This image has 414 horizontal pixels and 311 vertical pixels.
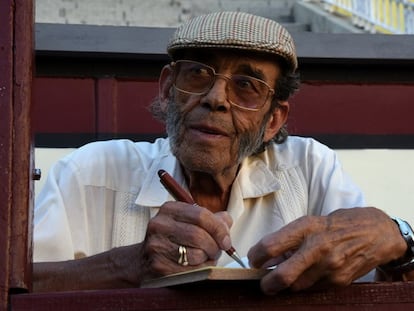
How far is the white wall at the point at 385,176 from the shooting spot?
3371mm

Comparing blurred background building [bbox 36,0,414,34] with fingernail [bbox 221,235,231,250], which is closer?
fingernail [bbox 221,235,231,250]

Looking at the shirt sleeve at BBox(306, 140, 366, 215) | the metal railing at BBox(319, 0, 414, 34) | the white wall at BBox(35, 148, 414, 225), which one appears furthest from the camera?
the metal railing at BBox(319, 0, 414, 34)

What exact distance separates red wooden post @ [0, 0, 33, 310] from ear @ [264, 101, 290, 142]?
1.18 metres

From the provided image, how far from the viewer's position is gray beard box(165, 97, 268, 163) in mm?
2344

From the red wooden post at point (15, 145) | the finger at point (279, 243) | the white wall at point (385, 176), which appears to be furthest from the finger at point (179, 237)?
the white wall at point (385, 176)

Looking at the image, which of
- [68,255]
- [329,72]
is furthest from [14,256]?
[329,72]

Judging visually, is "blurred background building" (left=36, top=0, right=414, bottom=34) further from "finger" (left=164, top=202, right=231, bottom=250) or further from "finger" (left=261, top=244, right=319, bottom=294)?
"finger" (left=261, top=244, right=319, bottom=294)

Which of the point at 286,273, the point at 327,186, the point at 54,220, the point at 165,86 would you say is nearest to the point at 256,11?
the point at 165,86

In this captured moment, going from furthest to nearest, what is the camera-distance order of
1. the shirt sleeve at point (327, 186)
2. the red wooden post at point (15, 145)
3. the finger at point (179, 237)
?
the shirt sleeve at point (327, 186) → the finger at point (179, 237) → the red wooden post at point (15, 145)

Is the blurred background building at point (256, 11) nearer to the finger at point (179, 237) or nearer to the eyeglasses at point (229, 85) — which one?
the eyeglasses at point (229, 85)

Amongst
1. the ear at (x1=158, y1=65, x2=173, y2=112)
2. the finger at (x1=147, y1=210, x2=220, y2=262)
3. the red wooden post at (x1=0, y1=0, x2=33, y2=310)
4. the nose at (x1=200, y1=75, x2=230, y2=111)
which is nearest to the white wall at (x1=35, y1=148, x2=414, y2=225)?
the ear at (x1=158, y1=65, x2=173, y2=112)

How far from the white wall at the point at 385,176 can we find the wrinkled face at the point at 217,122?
3.50 feet

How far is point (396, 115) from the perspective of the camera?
3.51 m

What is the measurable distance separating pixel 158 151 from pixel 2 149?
1.24 metres
